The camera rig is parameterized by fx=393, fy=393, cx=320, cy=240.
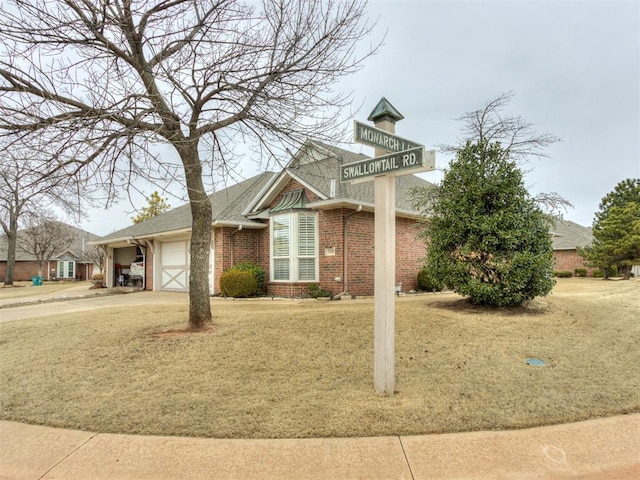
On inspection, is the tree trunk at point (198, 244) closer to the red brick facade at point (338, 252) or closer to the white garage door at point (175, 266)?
the red brick facade at point (338, 252)

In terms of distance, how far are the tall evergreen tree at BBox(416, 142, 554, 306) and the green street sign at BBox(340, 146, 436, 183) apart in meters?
4.79

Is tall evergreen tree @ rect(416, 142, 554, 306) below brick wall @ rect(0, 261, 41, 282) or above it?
above

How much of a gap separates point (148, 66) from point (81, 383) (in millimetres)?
4768

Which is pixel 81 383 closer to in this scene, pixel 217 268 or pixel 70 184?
pixel 70 184

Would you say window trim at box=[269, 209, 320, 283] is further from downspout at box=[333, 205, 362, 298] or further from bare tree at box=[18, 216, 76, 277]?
bare tree at box=[18, 216, 76, 277]

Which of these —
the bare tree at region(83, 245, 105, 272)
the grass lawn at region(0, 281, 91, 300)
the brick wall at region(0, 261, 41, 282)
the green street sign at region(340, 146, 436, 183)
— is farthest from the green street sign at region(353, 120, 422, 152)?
the brick wall at region(0, 261, 41, 282)

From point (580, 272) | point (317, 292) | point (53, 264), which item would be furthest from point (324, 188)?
point (53, 264)

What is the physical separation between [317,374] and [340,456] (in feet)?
6.34

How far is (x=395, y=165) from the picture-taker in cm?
430

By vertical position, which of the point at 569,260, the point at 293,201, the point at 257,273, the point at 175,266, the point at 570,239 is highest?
the point at 293,201

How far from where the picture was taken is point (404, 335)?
22.0 ft

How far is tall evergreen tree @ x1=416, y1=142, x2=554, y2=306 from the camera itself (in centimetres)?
834

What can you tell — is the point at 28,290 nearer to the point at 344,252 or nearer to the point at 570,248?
the point at 344,252

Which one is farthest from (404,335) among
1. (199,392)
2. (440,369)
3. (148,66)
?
(148,66)
